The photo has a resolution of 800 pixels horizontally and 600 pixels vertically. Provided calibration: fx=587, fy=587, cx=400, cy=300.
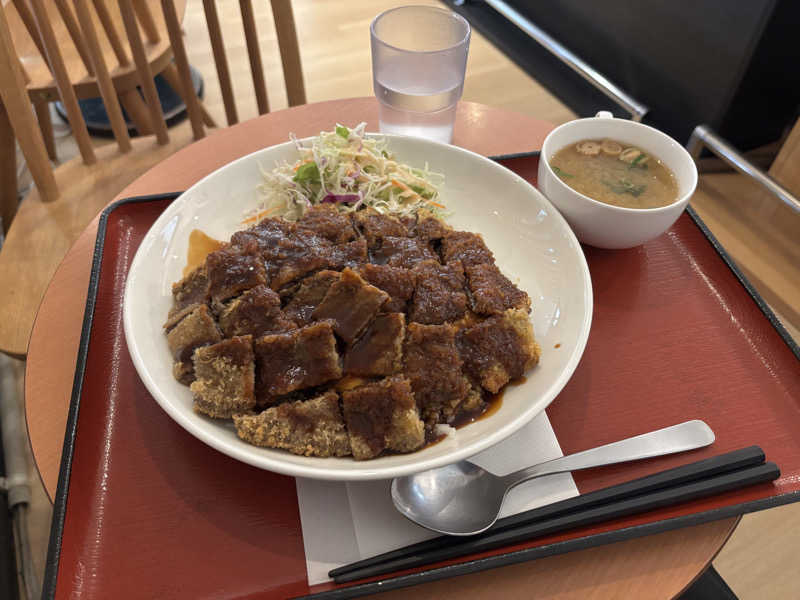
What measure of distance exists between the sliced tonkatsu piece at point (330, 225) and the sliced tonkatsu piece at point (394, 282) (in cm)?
19

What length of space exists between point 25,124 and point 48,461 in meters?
1.48

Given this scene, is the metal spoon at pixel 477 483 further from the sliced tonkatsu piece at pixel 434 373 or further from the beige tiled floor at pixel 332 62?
the beige tiled floor at pixel 332 62

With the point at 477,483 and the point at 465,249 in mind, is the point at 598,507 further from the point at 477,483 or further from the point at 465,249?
the point at 465,249

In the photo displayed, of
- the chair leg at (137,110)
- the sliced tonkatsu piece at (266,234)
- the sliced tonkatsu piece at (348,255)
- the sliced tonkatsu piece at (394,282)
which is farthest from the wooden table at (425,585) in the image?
the chair leg at (137,110)

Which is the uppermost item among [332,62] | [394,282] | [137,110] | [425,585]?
[394,282]

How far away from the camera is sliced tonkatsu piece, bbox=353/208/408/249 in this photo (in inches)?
65.1

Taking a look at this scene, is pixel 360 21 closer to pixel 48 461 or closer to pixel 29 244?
pixel 29 244

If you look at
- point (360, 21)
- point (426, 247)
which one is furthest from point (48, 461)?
point (360, 21)

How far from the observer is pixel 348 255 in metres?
1.58

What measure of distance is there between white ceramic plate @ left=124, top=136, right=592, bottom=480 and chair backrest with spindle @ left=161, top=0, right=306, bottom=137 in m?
0.71

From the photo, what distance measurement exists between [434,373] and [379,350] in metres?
0.14

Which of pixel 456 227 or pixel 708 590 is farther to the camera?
pixel 456 227

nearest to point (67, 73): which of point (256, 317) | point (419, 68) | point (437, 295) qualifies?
point (419, 68)

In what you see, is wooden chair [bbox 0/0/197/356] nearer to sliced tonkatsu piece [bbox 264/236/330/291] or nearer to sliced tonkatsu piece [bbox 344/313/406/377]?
sliced tonkatsu piece [bbox 264/236/330/291]
